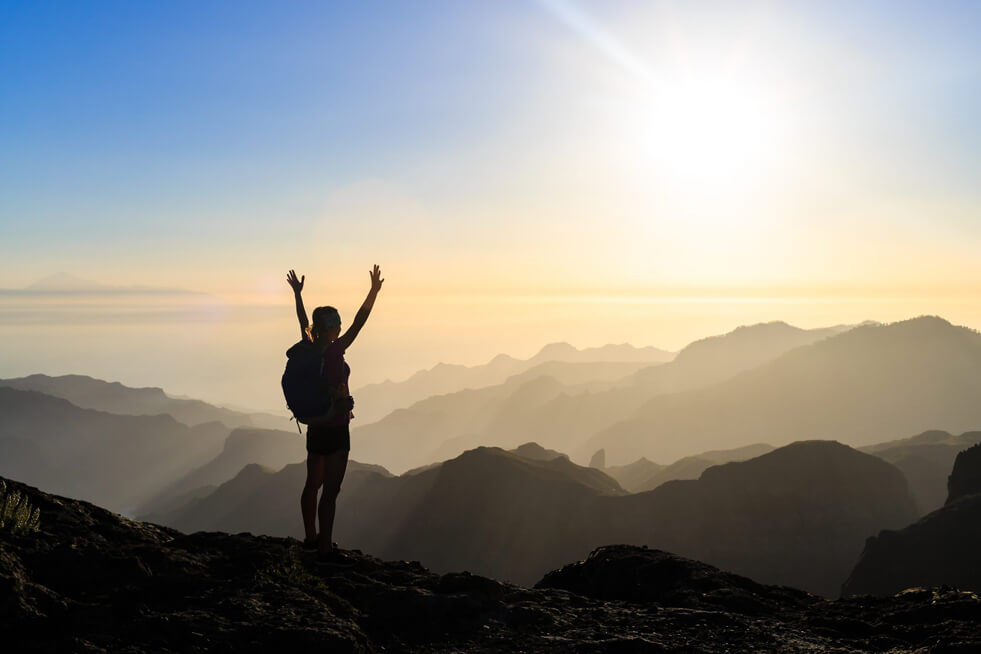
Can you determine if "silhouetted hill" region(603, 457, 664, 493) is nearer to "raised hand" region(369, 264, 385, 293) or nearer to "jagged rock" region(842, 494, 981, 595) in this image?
"jagged rock" region(842, 494, 981, 595)

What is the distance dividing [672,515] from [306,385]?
73676 mm

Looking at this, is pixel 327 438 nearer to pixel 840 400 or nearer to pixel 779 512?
pixel 779 512

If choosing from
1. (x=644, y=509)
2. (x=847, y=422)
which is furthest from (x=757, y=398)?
(x=644, y=509)

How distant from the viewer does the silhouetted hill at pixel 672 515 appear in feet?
226

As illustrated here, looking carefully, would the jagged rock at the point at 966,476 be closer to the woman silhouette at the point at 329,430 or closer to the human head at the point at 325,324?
the woman silhouette at the point at 329,430

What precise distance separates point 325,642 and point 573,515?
76140 mm

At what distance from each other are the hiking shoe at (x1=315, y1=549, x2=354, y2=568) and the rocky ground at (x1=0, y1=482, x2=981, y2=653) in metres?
0.11

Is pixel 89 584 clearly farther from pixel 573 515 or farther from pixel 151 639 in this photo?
pixel 573 515

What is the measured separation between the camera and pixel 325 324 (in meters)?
7.14

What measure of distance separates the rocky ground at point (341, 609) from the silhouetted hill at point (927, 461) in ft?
285

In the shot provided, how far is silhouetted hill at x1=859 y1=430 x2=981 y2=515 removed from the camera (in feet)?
259

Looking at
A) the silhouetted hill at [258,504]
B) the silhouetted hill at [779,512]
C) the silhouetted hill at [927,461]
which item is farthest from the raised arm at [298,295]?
the silhouetted hill at [258,504]

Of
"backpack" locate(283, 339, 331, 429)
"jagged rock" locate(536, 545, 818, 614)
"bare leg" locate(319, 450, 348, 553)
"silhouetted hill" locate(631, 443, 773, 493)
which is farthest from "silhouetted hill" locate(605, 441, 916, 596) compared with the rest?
"backpack" locate(283, 339, 331, 429)

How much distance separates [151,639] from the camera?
4.41 metres
